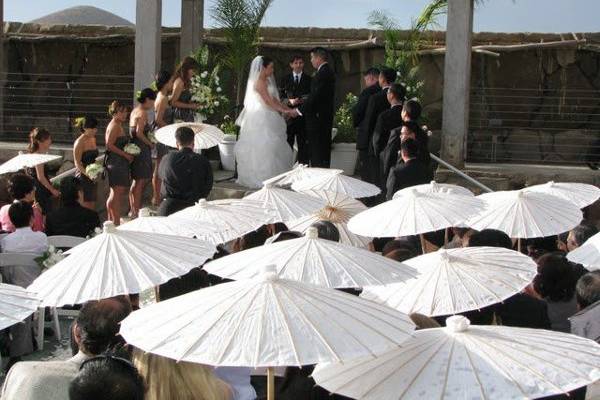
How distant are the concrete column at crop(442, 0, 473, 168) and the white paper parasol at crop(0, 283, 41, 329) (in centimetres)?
961

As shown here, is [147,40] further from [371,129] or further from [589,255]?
[589,255]

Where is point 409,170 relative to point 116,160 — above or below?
above

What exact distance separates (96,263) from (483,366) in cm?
270

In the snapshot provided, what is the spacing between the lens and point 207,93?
1420 centimetres

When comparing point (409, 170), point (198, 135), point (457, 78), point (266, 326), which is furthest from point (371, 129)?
point (266, 326)

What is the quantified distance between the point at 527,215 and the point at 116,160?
19.6 ft

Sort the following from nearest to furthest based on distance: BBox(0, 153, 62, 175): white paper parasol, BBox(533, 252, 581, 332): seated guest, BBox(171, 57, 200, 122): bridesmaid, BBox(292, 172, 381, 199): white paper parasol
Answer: BBox(533, 252, 581, 332): seated guest, BBox(292, 172, 381, 199): white paper parasol, BBox(0, 153, 62, 175): white paper parasol, BBox(171, 57, 200, 122): bridesmaid

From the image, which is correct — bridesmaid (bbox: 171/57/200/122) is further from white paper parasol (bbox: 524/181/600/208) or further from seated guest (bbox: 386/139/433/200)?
white paper parasol (bbox: 524/181/600/208)

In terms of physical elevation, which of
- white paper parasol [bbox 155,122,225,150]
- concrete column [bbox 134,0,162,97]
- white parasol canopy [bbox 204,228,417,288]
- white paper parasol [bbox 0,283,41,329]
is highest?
concrete column [bbox 134,0,162,97]

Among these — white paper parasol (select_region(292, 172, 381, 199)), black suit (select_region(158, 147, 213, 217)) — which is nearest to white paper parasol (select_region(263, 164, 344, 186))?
white paper parasol (select_region(292, 172, 381, 199))

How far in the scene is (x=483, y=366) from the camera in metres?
3.76

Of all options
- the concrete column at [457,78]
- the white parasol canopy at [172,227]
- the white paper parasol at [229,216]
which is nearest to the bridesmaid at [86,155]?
the concrete column at [457,78]

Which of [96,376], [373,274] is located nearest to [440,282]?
[373,274]

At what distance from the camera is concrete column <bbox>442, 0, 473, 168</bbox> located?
45.2 feet
